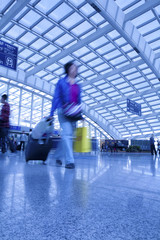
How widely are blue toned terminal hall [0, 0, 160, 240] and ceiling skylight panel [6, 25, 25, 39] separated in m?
0.11

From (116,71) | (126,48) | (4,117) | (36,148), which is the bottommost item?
(36,148)

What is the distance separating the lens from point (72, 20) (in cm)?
1734

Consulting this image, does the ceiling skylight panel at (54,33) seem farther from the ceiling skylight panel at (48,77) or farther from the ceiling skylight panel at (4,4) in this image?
the ceiling skylight panel at (48,77)

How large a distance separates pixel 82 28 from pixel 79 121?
1331 cm

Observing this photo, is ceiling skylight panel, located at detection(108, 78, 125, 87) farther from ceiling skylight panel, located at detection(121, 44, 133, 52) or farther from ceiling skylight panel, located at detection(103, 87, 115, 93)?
ceiling skylight panel, located at detection(121, 44, 133, 52)

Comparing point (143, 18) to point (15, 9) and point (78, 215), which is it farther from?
point (78, 215)

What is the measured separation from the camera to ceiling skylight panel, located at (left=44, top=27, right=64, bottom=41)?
18.6 meters

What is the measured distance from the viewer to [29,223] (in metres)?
0.96

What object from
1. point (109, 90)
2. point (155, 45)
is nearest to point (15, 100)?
point (109, 90)

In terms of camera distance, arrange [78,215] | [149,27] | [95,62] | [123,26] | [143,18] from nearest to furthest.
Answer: [78,215] → [123,26] → [143,18] → [149,27] → [95,62]

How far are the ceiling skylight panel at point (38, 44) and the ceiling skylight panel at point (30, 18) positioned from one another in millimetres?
2468

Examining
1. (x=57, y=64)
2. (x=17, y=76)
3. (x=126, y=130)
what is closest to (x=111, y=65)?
(x=57, y=64)

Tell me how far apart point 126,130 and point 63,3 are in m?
34.7

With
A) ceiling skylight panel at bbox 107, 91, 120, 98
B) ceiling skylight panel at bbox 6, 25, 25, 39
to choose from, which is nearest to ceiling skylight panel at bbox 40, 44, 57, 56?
ceiling skylight panel at bbox 6, 25, 25, 39
